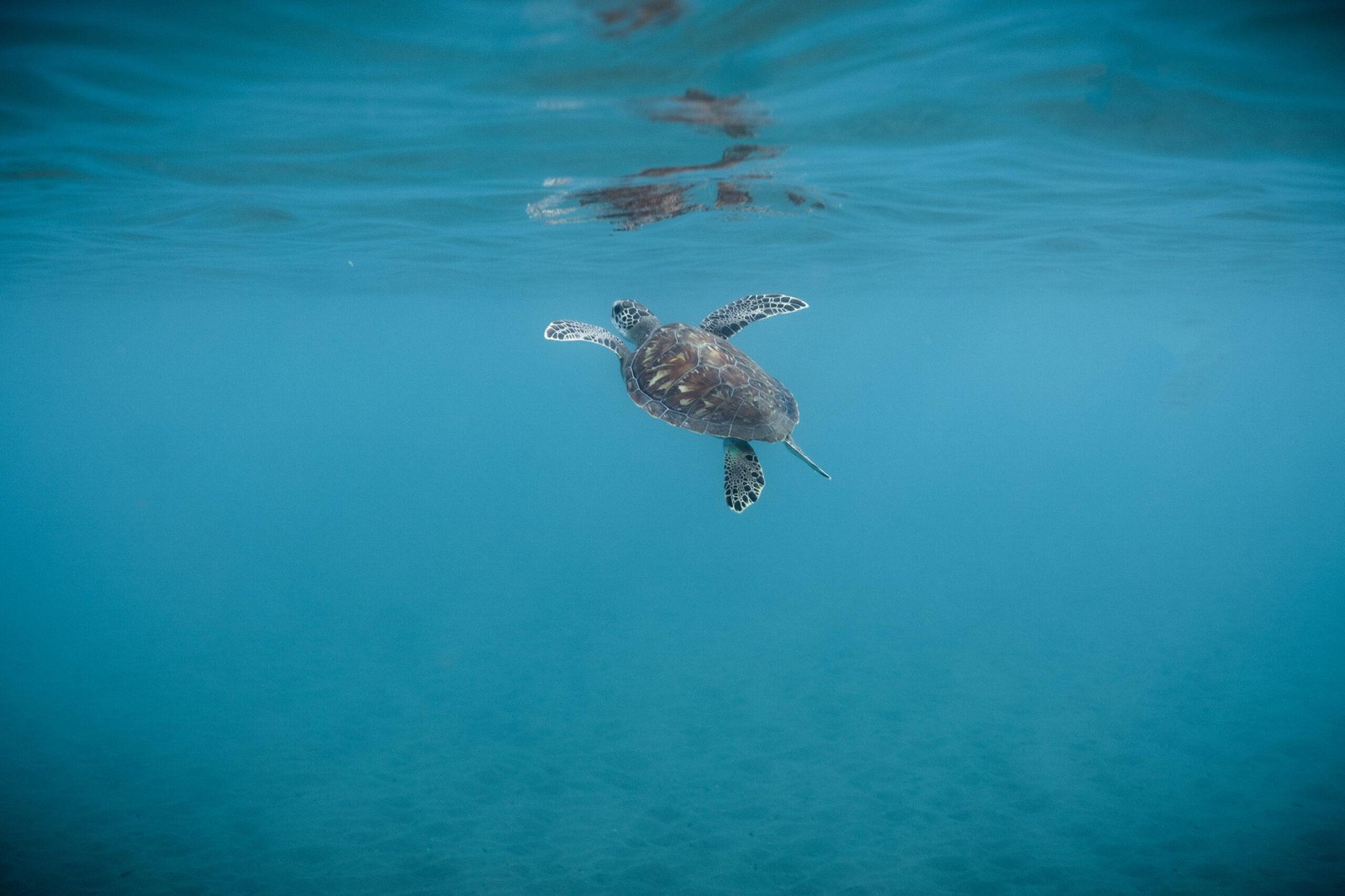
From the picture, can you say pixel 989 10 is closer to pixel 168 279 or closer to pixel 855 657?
pixel 855 657

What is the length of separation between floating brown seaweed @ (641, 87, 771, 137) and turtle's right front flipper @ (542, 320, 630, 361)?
2.97 metres

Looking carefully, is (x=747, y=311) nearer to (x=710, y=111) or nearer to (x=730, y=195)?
(x=710, y=111)

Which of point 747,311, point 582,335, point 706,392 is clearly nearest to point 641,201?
point 747,311

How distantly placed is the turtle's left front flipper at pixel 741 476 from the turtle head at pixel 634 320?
8.05 feet

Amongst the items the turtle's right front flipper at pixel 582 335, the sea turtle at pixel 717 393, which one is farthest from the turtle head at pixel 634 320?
the sea turtle at pixel 717 393

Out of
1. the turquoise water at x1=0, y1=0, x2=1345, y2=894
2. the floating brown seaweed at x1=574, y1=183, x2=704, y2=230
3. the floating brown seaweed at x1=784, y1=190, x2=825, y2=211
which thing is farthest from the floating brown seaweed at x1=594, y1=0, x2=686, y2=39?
the floating brown seaweed at x1=784, y1=190, x2=825, y2=211

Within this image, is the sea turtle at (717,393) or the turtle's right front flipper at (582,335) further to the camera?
the turtle's right front flipper at (582,335)

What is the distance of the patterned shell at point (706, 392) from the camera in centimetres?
824

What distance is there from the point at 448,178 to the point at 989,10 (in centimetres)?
936

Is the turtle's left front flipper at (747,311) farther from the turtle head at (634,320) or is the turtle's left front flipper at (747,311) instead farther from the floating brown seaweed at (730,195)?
the floating brown seaweed at (730,195)

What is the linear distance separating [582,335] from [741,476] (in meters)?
3.19

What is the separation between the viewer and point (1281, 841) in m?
8.12

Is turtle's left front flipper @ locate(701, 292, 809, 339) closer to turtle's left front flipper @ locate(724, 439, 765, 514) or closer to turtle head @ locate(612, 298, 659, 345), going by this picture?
turtle head @ locate(612, 298, 659, 345)

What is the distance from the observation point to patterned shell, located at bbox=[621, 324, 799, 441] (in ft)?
27.0
